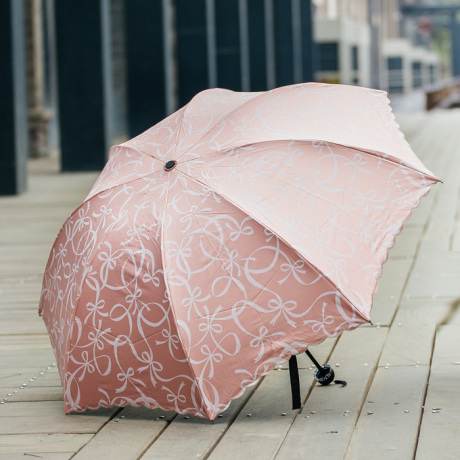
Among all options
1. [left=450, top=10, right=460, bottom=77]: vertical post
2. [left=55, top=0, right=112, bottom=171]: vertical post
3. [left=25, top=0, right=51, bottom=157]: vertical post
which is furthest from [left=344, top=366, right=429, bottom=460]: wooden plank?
[left=450, top=10, right=460, bottom=77]: vertical post

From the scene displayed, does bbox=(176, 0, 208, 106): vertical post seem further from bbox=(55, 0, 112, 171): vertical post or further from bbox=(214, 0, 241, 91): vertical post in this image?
bbox=(55, 0, 112, 171): vertical post

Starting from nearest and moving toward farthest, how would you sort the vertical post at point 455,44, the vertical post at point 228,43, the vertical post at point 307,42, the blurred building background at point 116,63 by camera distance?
the blurred building background at point 116,63 < the vertical post at point 228,43 < the vertical post at point 307,42 < the vertical post at point 455,44

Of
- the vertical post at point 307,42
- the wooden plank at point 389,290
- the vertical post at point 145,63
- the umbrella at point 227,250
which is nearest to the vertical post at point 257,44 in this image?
the vertical post at point 307,42

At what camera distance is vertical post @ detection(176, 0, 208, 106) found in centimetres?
1878

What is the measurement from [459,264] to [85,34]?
26.0ft

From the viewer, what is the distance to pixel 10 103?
418 inches

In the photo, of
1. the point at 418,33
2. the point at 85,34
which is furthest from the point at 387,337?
the point at 418,33

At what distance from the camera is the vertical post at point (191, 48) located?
1878 centimetres

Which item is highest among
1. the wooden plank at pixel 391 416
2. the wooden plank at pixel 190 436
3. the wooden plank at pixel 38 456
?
the wooden plank at pixel 391 416

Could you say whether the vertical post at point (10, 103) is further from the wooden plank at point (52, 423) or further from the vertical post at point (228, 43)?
the vertical post at point (228, 43)

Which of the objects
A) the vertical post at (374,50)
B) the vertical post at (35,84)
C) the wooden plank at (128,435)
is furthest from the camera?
the vertical post at (374,50)

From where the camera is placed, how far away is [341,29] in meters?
42.8

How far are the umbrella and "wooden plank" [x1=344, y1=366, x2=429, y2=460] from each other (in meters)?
0.30

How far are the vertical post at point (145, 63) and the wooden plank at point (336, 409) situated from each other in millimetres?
Answer: 12003
